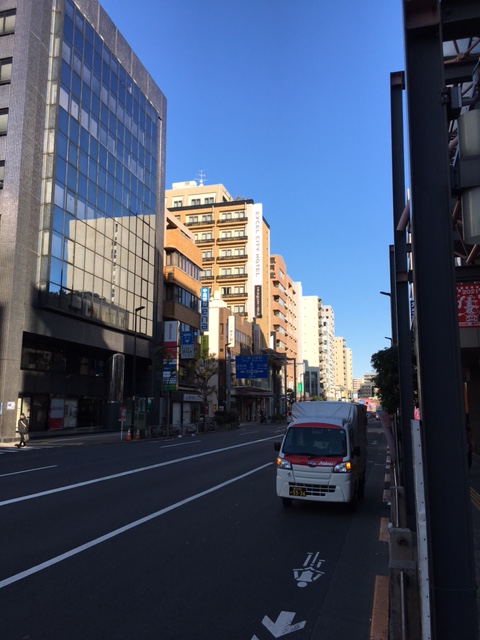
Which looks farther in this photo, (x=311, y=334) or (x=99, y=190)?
(x=311, y=334)

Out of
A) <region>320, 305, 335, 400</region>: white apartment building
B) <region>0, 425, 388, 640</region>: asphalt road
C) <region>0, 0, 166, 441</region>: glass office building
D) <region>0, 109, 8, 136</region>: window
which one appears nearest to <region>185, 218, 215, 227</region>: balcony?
<region>0, 0, 166, 441</region>: glass office building

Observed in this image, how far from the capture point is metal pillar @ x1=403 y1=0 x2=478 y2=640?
3.46 m

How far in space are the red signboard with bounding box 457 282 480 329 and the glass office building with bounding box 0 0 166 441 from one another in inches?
1076

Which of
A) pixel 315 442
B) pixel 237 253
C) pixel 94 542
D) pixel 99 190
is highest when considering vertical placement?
pixel 237 253

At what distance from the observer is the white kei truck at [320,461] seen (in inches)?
427

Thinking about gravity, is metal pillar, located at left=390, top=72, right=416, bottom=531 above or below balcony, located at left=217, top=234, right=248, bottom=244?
below

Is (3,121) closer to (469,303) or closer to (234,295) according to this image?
(469,303)

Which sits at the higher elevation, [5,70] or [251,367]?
[5,70]

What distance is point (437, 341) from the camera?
3717 mm

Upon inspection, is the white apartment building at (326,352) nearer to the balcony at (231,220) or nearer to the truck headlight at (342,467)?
the balcony at (231,220)

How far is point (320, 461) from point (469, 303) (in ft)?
28.6

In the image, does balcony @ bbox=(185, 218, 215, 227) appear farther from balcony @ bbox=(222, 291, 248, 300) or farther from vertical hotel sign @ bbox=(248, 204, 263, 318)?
balcony @ bbox=(222, 291, 248, 300)

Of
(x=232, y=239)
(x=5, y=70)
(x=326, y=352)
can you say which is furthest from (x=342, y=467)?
(x=326, y=352)

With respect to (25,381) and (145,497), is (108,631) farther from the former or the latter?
(25,381)
